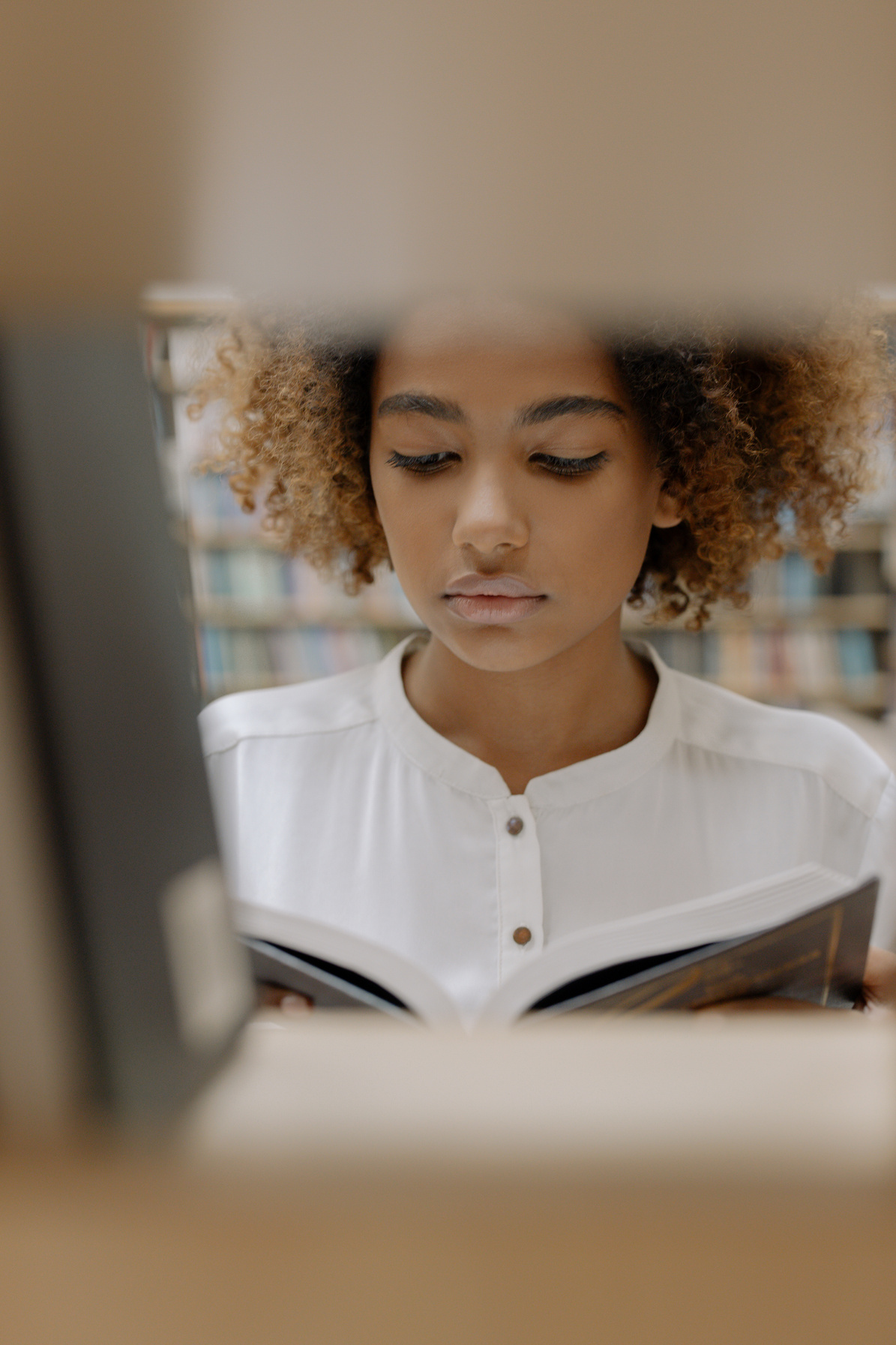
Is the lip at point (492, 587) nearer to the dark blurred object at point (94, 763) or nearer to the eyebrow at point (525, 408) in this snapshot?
the eyebrow at point (525, 408)

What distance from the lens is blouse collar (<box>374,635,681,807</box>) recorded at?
946mm

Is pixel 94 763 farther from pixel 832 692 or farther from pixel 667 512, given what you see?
pixel 832 692

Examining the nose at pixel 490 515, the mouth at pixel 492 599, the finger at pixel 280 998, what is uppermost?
the nose at pixel 490 515

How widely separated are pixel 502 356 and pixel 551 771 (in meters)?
0.42

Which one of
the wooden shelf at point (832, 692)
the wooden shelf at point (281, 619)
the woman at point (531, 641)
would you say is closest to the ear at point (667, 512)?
the woman at point (531, 641)

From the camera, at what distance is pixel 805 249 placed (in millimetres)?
182

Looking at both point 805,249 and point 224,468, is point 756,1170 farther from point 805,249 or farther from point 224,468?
point 224,468

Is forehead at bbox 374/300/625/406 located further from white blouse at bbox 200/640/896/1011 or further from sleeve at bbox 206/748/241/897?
sleeve at bbox 206/748/241/897

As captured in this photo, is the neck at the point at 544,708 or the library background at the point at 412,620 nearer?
Answer: the neck at the point at 544,708

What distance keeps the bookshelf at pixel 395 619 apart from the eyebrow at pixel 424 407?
75cm

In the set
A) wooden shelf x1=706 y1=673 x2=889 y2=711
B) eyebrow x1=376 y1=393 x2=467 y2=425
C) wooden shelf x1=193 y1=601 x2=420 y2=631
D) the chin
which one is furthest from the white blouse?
wooden shelf x1=706 y1=673 x2=889 y2=711

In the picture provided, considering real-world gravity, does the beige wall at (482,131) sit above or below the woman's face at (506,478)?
above

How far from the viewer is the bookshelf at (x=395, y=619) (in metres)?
2.21

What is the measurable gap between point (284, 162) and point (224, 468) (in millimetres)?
1031
